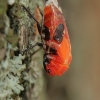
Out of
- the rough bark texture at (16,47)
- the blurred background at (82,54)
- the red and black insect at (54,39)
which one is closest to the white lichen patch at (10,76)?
the rough bark texture at (16,47)

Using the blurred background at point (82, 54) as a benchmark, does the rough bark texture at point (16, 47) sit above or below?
above

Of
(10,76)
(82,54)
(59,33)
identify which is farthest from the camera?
(82,54)

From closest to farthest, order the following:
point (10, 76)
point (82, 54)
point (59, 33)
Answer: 1. point (10, 76)
2. point (59, 33)
3. point (82, 54)

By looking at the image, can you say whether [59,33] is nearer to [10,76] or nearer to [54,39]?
[54,39]

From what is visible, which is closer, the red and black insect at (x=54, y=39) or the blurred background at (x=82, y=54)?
the red and black insect at (x=54, y=39)

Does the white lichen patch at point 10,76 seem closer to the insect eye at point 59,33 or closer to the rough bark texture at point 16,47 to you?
the rough bark texture at point 16,47

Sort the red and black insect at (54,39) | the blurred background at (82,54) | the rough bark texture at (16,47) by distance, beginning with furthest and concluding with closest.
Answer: the blurred background at (82,54), the red and black insect at (54,39), the rough bark texture at (16,47)

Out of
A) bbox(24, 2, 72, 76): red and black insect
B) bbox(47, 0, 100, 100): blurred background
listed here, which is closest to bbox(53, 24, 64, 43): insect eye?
bbox(24, 2, 72, 76): red and black insect

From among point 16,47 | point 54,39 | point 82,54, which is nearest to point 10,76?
point 16,47
